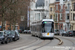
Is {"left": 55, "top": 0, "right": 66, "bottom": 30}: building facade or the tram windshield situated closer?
the tram windshield

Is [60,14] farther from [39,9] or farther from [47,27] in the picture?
[47,27]

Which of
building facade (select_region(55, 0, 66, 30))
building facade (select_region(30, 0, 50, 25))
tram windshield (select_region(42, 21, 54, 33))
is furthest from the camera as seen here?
building facade (select_region(30, 0, 50, 25))

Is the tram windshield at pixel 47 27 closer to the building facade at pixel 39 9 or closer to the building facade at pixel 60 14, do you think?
the building facade at pixel 60 14

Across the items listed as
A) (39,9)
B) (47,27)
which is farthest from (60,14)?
(47,27)

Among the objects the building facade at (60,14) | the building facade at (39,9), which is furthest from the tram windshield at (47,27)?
the building facade at (39,9)

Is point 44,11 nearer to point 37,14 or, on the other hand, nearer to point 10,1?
point 37,14

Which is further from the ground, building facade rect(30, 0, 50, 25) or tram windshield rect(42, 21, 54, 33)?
building facade rect(30, 0, 50, 25)

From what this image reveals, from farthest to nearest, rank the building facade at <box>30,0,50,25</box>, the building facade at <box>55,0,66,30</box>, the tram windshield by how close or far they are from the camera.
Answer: the building facade at <box>30,0,50,25</box>
the building facade at <box>55,0,66,30</box>
the tram windshield

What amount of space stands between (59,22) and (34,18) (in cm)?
1107

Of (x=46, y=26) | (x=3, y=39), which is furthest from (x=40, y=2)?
(x=3, y=39)

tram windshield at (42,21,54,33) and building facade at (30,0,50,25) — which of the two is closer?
tram windshield at (42,21,54,33)

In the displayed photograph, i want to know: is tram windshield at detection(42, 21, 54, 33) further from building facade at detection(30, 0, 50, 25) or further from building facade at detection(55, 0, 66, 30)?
building facade at detection(30, 0, 50, 25)

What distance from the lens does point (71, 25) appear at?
211 ft

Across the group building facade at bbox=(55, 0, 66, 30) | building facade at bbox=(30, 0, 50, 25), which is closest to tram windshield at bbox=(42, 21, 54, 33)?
building facade at bbox=(55, 0, 66, 30)
